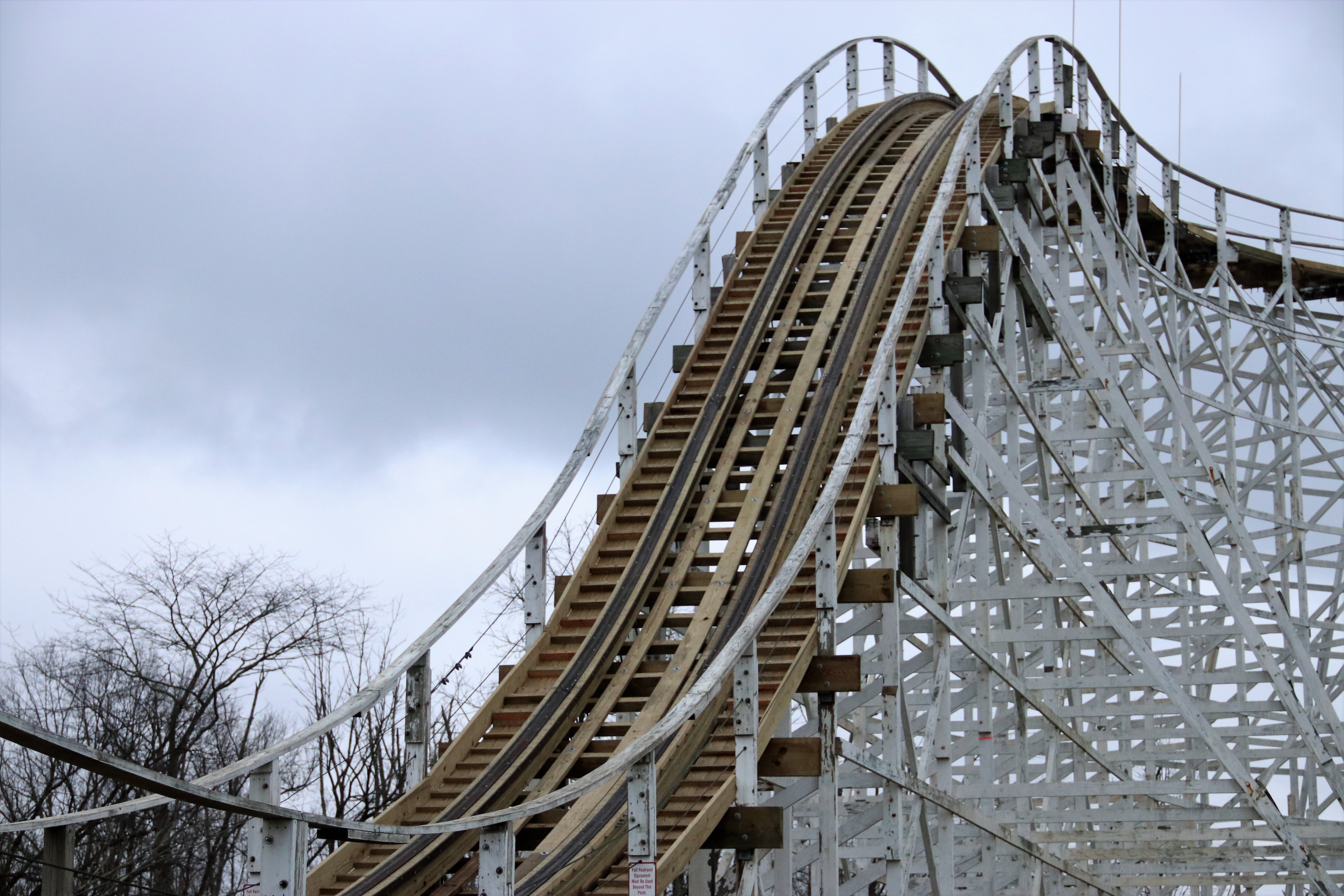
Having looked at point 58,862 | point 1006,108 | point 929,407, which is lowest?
point 58,862

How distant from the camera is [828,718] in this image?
899 centimetres

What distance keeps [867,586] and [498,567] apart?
7.30 feet

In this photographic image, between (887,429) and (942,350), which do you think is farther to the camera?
(942,350)

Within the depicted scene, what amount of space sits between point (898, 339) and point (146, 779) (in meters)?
7.73

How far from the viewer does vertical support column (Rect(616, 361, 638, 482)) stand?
10930 millimetres

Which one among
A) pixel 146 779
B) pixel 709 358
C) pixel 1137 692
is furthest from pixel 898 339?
pixel 1137 692

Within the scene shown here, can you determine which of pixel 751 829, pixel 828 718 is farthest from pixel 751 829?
pixel 828 718

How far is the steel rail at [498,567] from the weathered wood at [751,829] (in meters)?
1.66

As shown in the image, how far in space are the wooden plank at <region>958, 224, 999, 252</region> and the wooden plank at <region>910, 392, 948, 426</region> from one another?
91.8 inches

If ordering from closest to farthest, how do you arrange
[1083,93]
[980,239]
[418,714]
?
[418,714] < [980,239] < [1083,93]

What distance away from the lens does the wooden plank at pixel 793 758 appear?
8617 millimetres

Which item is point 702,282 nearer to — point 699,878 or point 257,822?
point 699,878

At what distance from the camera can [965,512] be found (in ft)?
40.8

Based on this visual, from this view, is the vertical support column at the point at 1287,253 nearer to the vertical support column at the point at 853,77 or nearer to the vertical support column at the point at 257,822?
the vertical support column at the point at 853,77
